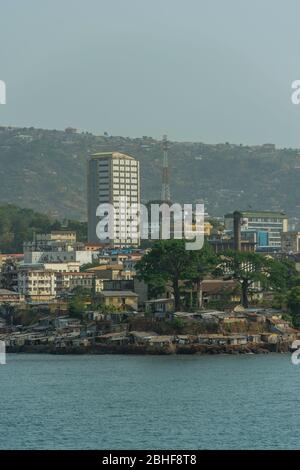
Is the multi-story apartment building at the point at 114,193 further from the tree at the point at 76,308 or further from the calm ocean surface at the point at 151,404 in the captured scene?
the calm ocean surface at the point at 151,404

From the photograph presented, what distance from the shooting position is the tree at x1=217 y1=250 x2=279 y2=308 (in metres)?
57.8

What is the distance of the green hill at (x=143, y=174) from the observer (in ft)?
589

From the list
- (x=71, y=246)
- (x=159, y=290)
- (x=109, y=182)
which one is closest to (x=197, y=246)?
(x=159, y=290)

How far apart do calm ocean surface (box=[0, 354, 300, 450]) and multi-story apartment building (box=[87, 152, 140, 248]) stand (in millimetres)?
50404

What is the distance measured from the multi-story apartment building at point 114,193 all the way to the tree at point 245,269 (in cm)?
3656

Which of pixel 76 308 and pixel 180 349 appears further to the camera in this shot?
pixel 76 308

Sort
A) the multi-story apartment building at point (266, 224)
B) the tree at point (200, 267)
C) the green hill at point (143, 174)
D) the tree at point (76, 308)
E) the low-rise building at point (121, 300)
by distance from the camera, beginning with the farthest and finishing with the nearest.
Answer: the green hill at point (143, 174) < the multi-story apartment building at point (266, 224) < the low-rise building at point (121, 300) < the tree at point (76, 308) < the tree at point (200, 267)

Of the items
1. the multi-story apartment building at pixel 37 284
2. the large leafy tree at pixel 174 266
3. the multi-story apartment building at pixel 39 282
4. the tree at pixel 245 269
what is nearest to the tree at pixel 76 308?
the large leafy tree at pixel 174 266

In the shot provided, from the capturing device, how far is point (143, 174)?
189m

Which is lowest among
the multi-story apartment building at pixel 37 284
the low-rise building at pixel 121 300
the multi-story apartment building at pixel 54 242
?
the low-rise building at pixel 121 300

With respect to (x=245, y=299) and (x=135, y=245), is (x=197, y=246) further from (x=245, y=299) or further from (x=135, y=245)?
(x=135, y=245)

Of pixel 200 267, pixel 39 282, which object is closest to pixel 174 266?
pixel 200 267

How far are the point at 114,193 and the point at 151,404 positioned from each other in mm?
72492

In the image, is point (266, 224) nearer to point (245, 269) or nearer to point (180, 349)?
point (245, 269)
